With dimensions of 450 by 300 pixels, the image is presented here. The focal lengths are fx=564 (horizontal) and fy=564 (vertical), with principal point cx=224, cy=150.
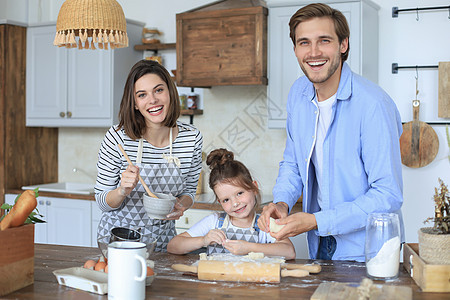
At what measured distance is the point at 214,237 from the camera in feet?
6.93

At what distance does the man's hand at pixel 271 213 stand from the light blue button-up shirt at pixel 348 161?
12cm

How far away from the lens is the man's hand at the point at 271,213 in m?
1.94

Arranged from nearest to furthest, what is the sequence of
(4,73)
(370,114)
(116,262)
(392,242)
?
(116,262) → (392,242) → (370,114) → (4,73)

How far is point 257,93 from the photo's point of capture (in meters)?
4.22

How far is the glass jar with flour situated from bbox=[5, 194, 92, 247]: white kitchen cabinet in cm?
299

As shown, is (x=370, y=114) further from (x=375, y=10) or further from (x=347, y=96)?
(x=375, y=10)

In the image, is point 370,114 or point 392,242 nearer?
point 392,242

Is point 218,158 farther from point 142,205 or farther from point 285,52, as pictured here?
point 285,52

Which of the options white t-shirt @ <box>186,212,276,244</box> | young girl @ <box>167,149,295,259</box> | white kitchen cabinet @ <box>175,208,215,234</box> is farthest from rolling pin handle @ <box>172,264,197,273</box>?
white kitchen cabinet @ <box>175,208,215,234</box>

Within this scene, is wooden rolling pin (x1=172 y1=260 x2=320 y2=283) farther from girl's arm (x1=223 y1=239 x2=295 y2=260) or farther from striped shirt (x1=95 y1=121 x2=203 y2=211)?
striped shirt (x1=95 y1=121 x2=203 y2=211)

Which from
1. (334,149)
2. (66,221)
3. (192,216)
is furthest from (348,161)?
(66,221)

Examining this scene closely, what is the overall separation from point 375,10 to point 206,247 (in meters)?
2.26

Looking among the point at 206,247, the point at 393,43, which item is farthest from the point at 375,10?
the point at 206,247

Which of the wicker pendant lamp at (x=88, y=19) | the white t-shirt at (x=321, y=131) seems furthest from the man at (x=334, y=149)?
the wicker pendant lamp at (x=88, y=19)
